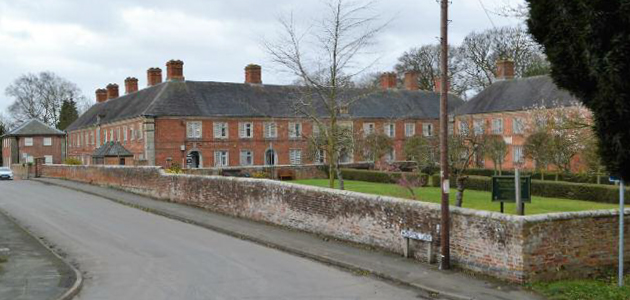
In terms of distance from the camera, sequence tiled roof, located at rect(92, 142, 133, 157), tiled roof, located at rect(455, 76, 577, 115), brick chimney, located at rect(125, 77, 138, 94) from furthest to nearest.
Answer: brick chimney, located at rect(125, 77, 138, 94), tiled roof, located at rect(455, 76, 577, 115), tiled roof, located at rect(92, 142, 133, 157)

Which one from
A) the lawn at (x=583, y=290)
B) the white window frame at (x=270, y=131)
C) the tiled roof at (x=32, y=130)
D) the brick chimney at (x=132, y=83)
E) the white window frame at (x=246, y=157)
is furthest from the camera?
the tiled roof at (x=32, y=130)

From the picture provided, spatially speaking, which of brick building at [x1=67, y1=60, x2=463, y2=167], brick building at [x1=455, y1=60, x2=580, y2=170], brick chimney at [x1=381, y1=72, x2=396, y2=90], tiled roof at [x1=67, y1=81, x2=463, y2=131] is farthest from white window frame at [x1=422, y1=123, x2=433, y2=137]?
brick chimney at [x1=381, y1=72, x2=396, y2=90]

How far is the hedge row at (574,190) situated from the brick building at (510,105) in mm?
14921

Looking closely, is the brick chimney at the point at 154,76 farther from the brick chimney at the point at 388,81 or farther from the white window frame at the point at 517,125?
the white window frame at the point at 517,125

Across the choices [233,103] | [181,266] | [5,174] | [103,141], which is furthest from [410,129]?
[181,266]

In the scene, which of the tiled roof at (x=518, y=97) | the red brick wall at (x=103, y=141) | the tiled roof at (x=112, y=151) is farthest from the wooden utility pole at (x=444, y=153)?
the red brick wall at (x=103, y=141)

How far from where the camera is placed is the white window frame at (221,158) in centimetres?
5257

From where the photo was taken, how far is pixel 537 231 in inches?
457

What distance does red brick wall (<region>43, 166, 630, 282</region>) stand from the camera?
11.6 meters

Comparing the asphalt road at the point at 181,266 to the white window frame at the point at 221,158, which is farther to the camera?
the white window frame at the point at 221,158

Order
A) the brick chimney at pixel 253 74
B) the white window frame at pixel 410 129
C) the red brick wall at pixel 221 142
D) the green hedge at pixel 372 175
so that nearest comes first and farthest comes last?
the green hedge at pixel 372 175 → the red brick wall at pixel 221 142 → the brick chimney at pixel 253 74 → the white window frame at pixel 410 129

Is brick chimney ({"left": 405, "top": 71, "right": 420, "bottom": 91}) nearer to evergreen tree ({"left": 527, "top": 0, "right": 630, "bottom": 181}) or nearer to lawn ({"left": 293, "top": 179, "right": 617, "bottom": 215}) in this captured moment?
lawn ({"left": 293, "top": 179, "right": 617, "bottom": 215})

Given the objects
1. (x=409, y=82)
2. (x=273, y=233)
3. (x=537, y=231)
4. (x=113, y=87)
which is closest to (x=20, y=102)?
(x=113, y=87)

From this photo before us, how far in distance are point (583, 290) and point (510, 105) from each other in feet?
144
